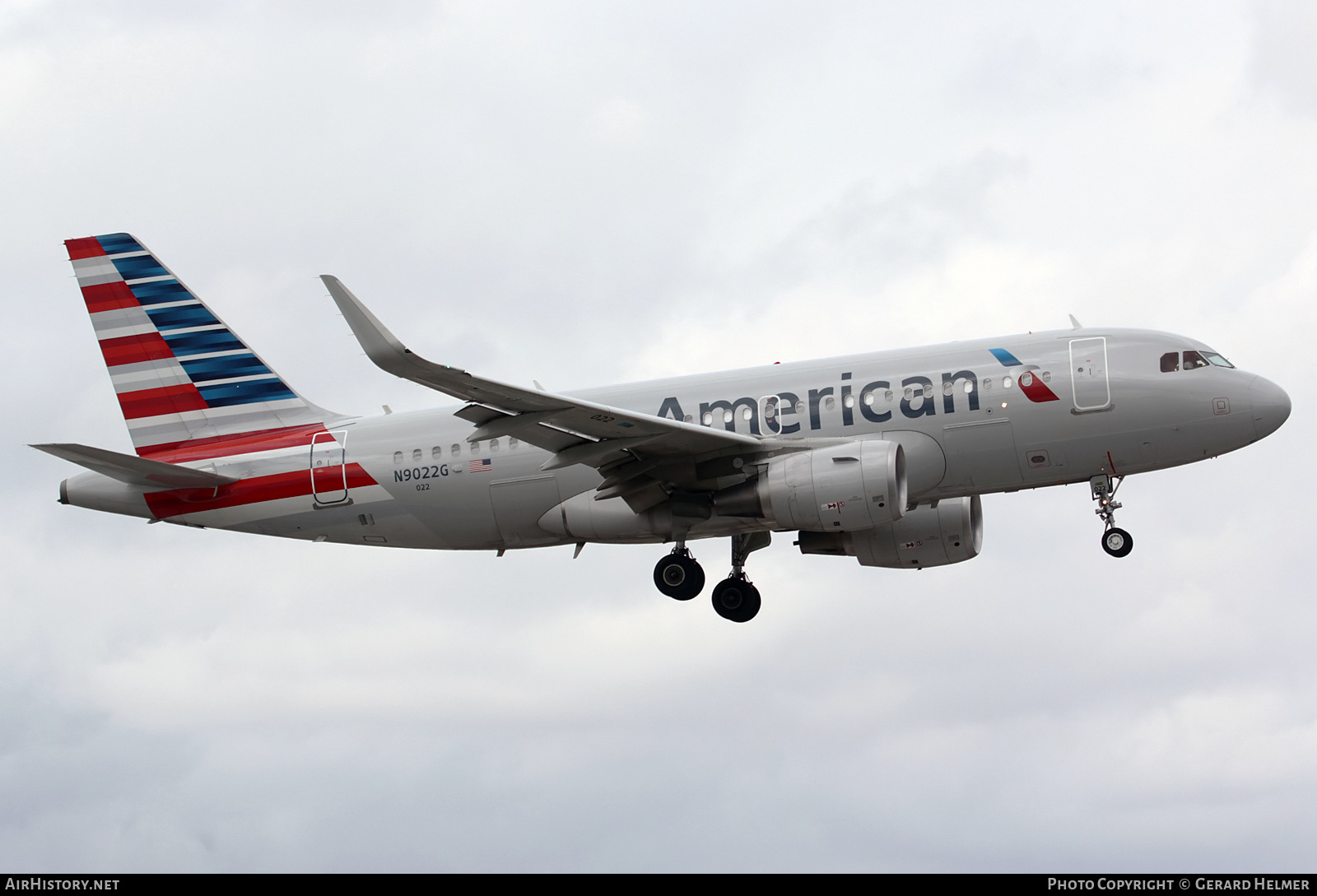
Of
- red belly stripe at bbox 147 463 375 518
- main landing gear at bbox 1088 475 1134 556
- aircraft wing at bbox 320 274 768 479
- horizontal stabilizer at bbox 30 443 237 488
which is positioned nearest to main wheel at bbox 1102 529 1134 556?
main landing gear at bbox 1088 475 1134 556

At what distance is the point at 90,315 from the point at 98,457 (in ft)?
21.8

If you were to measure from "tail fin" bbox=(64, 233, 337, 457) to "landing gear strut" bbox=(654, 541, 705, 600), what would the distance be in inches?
342

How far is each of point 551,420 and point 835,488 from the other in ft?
18.0

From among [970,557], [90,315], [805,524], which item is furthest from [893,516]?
[90,315]

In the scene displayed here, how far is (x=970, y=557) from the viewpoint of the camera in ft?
Answer: 116

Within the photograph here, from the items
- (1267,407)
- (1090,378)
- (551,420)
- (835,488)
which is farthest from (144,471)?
(1267,407)

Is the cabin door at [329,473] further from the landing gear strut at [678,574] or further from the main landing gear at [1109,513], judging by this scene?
the main landing gear at [1109,513]

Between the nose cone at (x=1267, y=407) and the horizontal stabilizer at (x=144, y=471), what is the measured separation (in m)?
21.2

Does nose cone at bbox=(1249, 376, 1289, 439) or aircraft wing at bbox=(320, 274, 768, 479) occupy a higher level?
nose cone at bbox=(1249, 376, 1289, 439)

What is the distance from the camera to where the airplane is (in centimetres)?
2895

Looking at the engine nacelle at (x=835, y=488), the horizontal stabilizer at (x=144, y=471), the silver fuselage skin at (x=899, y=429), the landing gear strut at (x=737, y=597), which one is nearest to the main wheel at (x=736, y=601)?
the landing gear strut at (x=737, y=597)

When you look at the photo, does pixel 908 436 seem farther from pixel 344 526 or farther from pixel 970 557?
pixel 344 526

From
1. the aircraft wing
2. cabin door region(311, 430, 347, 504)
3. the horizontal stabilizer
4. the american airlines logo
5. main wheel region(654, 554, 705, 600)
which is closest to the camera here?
the aircraft wing

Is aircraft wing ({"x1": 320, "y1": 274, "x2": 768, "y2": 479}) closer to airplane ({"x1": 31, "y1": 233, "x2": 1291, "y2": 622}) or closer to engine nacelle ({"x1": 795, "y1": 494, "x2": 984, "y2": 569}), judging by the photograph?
airplane ({"x1": 31, "y1": 233, "x2": 1291, "y2": 622})
